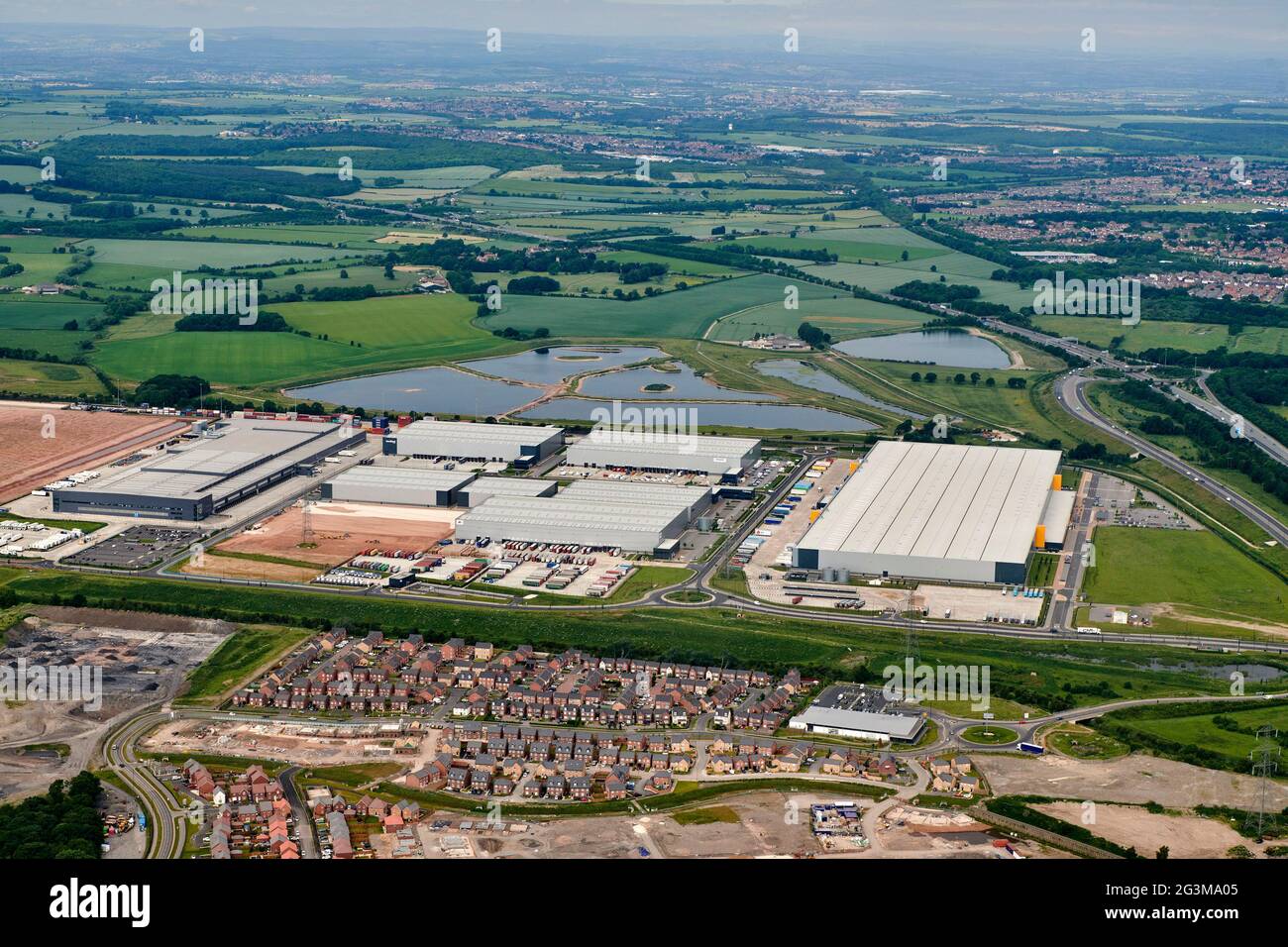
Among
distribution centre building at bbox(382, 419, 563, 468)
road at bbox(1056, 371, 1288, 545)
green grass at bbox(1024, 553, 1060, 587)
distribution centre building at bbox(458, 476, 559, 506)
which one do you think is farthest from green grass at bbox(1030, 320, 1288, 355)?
distribution centre building at bbox(458, 476, 559, 506)

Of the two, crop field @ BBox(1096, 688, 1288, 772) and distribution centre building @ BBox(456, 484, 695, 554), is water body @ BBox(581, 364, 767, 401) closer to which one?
distribution centre building @ BBox(456, 484, 695, 554)

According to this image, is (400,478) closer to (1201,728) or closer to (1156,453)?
(1156,453)

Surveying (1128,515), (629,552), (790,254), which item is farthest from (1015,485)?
(790,254)

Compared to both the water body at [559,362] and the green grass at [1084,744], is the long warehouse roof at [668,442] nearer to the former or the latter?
the water body at [559,362]

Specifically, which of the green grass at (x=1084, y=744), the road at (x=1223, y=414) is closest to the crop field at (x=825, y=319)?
the road at (x=1223, y=414)

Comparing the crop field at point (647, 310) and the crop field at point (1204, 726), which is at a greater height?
the crop field at point (647, 310)
